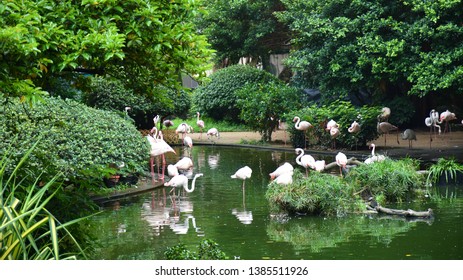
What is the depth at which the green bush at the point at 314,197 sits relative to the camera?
11.5 metres

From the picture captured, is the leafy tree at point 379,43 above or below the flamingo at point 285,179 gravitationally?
above

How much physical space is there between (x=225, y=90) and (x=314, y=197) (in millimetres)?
19506

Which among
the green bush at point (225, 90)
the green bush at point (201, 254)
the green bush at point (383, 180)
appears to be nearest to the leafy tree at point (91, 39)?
the green bush at point (201, 254)

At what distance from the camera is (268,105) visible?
24.2 metres

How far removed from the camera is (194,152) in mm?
23109

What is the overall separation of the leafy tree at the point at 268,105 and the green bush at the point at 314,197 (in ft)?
40.4

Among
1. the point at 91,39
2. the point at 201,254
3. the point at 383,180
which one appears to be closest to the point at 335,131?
the point at 383,180

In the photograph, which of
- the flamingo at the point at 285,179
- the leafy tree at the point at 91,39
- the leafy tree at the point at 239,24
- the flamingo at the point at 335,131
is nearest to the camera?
the leafy tree at the point at 91,39

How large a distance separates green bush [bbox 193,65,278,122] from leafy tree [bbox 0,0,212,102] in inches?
861

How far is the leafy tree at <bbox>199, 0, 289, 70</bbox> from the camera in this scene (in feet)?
95.0

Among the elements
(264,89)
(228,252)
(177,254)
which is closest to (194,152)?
(264,89)

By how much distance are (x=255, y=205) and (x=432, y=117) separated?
12.2 m

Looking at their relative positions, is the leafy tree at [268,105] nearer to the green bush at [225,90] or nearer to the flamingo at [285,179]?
the green bush at [225,90]

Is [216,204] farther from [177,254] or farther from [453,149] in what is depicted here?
[453,149]
